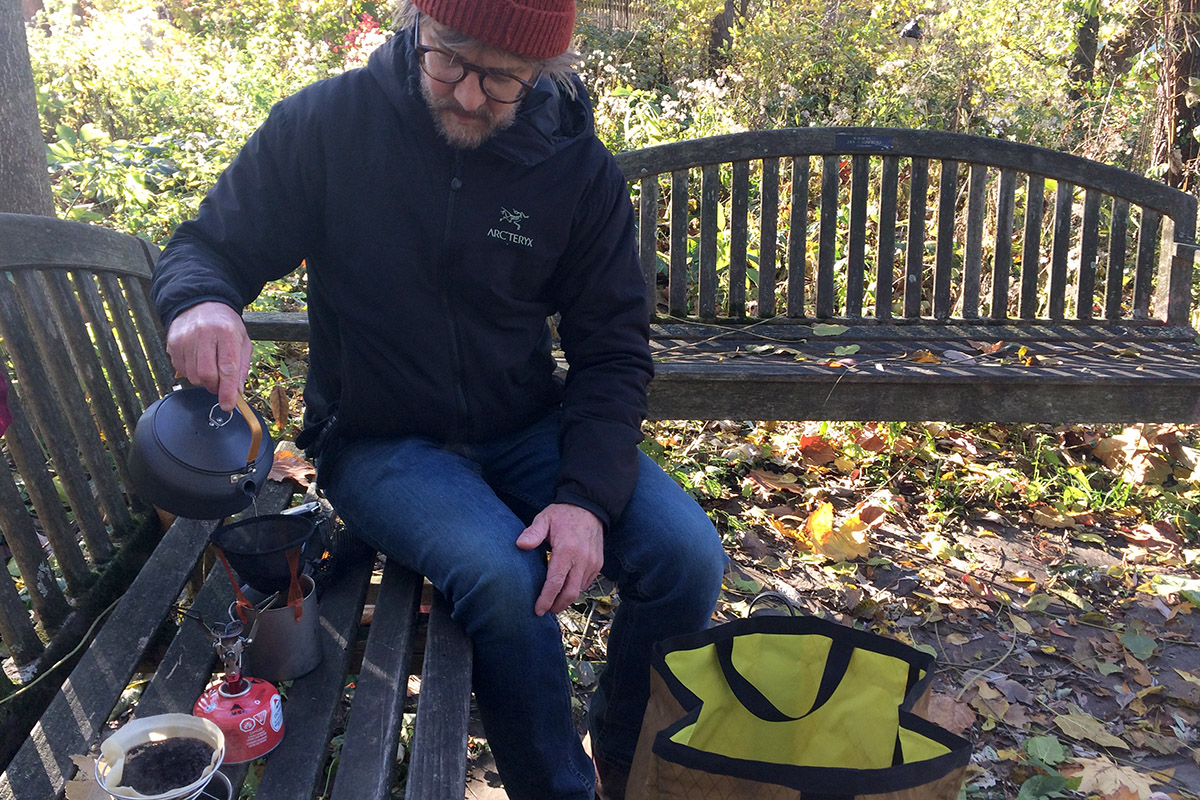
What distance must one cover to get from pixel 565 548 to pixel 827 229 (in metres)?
2.47

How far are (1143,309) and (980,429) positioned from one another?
848 mm

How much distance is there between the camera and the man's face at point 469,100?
1876mm

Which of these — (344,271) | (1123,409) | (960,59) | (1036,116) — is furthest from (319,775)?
(960,59)

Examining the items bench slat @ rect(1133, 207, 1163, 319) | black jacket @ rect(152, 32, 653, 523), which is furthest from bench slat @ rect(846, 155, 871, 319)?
black jacket @ rect(152, 32, 653, 523)

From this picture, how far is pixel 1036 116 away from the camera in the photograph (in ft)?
22.5

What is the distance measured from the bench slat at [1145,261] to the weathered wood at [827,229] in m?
1.26

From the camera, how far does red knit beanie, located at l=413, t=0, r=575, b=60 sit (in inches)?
70.3

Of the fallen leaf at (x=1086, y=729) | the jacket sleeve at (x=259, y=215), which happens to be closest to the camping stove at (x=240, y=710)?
the jacket sleeve at (x=259, y=215)

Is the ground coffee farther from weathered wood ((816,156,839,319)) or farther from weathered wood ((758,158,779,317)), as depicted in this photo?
weathered wood ((816,156,839,319))

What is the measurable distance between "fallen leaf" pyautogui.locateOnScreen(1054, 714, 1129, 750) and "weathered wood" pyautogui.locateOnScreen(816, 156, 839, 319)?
1.87 metres

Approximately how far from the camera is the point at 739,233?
386cm

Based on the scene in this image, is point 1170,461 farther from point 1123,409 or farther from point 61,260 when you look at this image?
point 61,260

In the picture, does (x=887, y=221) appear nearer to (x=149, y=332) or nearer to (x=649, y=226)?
(x=649, y=226)

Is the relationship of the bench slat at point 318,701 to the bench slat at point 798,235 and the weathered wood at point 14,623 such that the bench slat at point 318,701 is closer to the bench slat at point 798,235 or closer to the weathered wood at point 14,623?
the weathered wood at point 14,623
